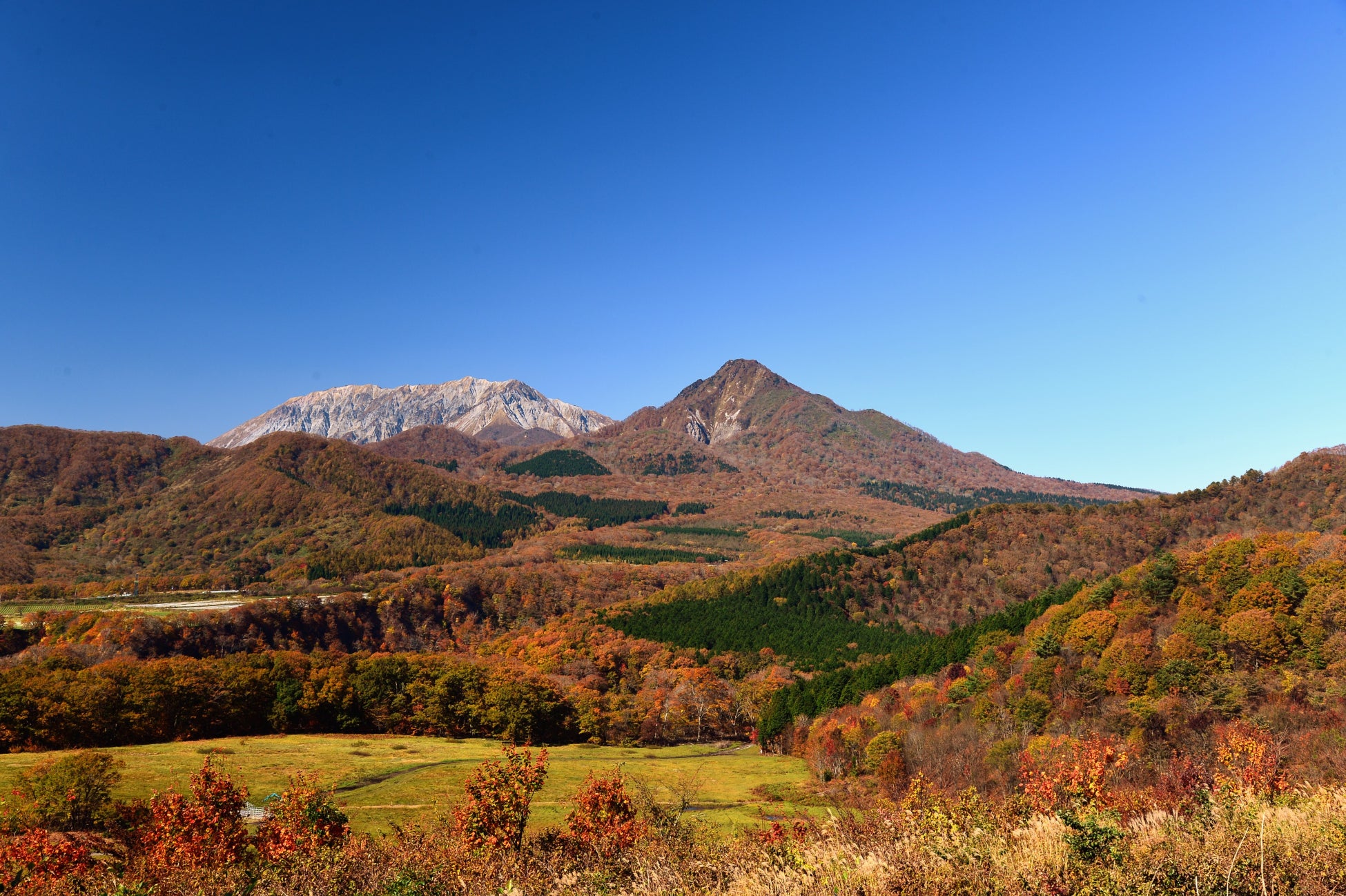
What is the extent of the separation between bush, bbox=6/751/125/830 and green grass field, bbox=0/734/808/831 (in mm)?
11736

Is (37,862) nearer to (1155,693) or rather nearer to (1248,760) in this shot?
(1248,760)

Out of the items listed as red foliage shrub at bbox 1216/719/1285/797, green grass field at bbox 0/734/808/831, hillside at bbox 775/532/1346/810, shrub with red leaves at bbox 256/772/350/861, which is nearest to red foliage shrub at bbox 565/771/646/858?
shrub with red leaves at bbox 256/772/350/861

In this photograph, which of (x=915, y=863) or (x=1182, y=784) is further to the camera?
(x=1182, y=784)

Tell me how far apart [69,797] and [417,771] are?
39.5 metres

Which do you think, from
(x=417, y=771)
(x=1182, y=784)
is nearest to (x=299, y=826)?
(x=1182, y=784)

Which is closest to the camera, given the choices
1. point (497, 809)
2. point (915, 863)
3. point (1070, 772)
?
point (915, 863)

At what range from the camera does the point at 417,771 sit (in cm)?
7138

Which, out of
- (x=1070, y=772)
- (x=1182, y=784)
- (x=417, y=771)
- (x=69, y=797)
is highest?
(x=1182, y=784)

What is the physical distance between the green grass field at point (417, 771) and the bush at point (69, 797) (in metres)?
11.7

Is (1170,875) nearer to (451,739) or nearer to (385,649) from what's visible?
(451,739)

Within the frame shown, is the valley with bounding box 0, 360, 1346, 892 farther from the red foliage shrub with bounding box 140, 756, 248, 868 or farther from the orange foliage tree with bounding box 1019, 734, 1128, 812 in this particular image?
the red foliage shrub with bounding box 140, 756, 248, 868

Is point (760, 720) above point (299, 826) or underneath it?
underneath

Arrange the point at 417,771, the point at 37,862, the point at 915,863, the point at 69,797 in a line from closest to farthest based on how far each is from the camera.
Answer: the point at 915,863, the point at 37,862, the point at 69,797, the point at 417,771

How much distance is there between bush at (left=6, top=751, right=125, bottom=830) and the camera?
34531 mm
